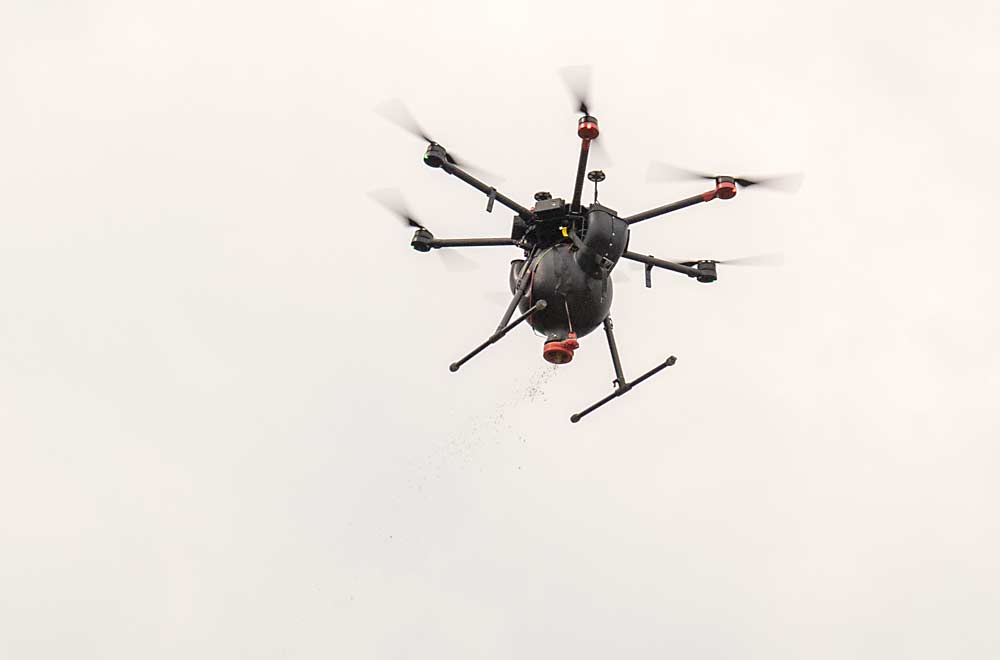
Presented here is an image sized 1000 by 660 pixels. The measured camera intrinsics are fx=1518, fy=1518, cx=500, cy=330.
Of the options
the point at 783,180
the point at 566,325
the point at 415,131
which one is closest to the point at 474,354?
the point at 566,325

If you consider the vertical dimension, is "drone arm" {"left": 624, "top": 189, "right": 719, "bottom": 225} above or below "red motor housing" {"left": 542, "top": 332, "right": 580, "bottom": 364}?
above

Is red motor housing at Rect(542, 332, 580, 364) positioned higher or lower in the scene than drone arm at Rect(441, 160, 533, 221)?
lower

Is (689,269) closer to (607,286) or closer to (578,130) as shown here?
(607,286)

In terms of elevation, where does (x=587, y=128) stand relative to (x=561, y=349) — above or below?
above

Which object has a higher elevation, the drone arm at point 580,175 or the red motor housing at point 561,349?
the drone arm at point 580,175

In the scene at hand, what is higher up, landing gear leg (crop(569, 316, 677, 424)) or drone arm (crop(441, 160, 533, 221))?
drone arm (crop(441, 160, 533, 221))

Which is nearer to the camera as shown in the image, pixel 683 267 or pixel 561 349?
pixel 561 349

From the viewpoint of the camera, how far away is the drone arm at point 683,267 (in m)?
22.8

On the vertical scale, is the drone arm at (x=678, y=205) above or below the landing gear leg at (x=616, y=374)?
above

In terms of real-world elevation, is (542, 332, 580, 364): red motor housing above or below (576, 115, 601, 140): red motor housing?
below

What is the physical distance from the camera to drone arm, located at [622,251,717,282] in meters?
22.8

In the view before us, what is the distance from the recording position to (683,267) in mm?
23438

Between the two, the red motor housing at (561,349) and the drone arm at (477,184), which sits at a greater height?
the drone arm at (477,184)

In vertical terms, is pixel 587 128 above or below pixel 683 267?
above
